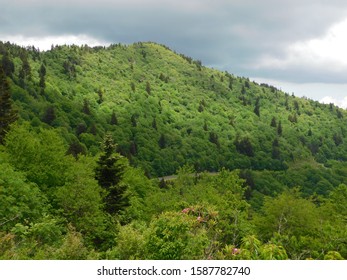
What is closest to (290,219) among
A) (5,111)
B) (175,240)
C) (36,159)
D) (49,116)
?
(36,159)

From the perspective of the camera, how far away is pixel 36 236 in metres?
22.0

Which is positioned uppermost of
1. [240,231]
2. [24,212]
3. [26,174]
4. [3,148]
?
[3,148]

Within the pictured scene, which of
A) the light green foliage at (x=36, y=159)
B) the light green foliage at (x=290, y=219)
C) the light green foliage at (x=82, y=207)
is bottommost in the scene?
the light green foliage at (x=290, y=219)

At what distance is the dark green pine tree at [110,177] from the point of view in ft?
154

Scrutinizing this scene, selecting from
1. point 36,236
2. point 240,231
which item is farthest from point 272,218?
point 36,236

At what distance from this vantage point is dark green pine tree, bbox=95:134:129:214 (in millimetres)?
47062

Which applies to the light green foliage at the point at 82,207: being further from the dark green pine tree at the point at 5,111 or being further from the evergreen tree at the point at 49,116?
the evergreen tree at the point at 49,116

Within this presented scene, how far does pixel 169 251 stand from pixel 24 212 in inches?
952

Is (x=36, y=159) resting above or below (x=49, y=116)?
below

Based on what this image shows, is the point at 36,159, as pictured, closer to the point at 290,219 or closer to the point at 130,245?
the point at 130,245

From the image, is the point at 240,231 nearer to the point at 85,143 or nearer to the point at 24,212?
the point at 24,212

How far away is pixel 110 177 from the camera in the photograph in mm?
A: 47906

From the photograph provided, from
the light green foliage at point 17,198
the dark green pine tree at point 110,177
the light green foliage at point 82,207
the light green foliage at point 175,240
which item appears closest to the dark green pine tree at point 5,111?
the dark green pine tree at point 110,177
